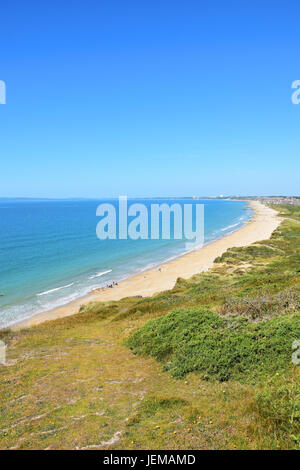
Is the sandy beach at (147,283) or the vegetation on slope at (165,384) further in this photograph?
the sandy beach at (147,283)

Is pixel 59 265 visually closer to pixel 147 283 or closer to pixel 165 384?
pixel 147 283

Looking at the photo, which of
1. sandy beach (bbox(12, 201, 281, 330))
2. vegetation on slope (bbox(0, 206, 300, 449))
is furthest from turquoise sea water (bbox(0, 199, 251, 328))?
vegetation on slope (bbox(0, 206, 300, 449))

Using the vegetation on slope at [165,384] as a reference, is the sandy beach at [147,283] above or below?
below

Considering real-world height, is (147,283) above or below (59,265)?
below

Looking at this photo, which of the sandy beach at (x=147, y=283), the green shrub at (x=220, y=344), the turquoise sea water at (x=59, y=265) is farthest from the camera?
the turquoise sea water at (x=59, y=265)

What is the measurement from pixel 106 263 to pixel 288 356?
47499 mm

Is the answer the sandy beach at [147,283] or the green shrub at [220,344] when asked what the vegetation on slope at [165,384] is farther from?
the sandy beach at [147,283]

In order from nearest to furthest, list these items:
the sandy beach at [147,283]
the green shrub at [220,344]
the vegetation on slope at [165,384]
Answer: the vegetation on slope at [165,384], the green shrub at [220,344], the sandy beach at [147,283]

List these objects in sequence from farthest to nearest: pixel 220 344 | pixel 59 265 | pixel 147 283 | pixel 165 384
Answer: pixel 59 265, pixel 147 283, pixel 220 344, pixel 165 384

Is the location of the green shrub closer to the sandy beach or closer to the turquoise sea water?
the sandy beach

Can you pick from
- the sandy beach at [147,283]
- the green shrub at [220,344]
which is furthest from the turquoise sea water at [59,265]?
the green shrub at [220,344]

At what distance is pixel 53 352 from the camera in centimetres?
1410

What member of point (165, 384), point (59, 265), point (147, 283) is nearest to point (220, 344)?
point (165, 384)

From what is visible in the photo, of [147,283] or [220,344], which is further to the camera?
[147,283]
